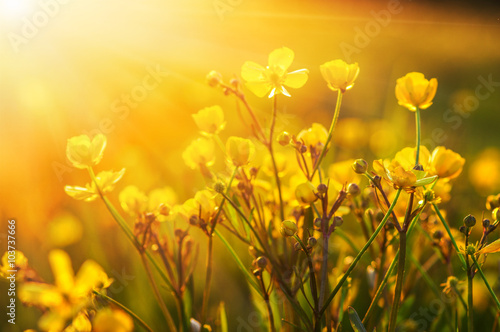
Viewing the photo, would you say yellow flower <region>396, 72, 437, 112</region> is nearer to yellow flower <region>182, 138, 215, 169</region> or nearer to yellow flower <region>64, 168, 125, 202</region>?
yellow flower <region>182, 138, 215, 169</region>

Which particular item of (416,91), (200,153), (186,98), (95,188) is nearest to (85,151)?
(95,188)

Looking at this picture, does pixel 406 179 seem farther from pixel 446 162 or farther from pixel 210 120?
pixel 210 120

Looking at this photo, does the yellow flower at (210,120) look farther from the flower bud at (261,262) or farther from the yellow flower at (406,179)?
the yellow flower at (406,179)

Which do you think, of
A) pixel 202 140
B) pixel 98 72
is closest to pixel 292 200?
pixel 202 140

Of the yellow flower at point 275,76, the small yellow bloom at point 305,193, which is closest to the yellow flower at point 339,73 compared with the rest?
the yellow flower at point 275,76

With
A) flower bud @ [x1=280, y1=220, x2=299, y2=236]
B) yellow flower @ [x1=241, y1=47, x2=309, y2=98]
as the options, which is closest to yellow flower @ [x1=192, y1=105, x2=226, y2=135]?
yellow flower @ [x1=241, y1=47, x2=309, y2=98]

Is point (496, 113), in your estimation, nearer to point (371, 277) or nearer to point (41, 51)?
point (371, 277)

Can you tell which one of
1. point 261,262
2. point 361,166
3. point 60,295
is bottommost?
point 60,295
